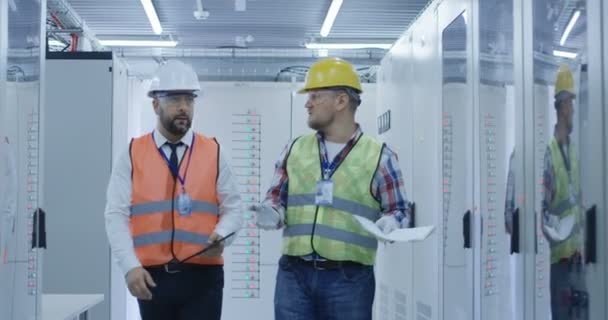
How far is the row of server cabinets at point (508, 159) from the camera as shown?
2510mm

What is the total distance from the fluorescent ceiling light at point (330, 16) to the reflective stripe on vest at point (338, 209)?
4528 mm

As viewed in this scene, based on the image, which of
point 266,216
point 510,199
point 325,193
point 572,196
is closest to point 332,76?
point 325,193

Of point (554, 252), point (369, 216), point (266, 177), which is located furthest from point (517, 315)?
point (266, 177)

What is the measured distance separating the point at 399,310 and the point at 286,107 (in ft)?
7.70

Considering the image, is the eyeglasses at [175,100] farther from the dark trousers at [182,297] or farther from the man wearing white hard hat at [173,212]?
the dark trousers at [182,297]

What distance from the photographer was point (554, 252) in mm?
2791

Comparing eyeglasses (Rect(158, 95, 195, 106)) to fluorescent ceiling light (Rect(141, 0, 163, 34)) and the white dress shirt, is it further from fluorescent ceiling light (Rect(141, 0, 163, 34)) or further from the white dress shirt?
fluorescent ceiling light (Rect(141, 0, 163, 34))

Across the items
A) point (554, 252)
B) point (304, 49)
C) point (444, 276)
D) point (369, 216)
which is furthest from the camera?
point (304, 49)

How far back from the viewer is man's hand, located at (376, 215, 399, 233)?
124 inches

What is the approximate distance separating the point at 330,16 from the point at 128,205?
515 centimetres

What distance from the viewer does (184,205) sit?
344 centimetres

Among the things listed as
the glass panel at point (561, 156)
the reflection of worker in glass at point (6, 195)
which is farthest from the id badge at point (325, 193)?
the reflection of worker in glass at point (6, 195)

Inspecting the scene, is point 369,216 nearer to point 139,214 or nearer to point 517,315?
point 517,315

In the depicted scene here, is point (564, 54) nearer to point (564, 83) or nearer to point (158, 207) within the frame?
point (564, 83)
